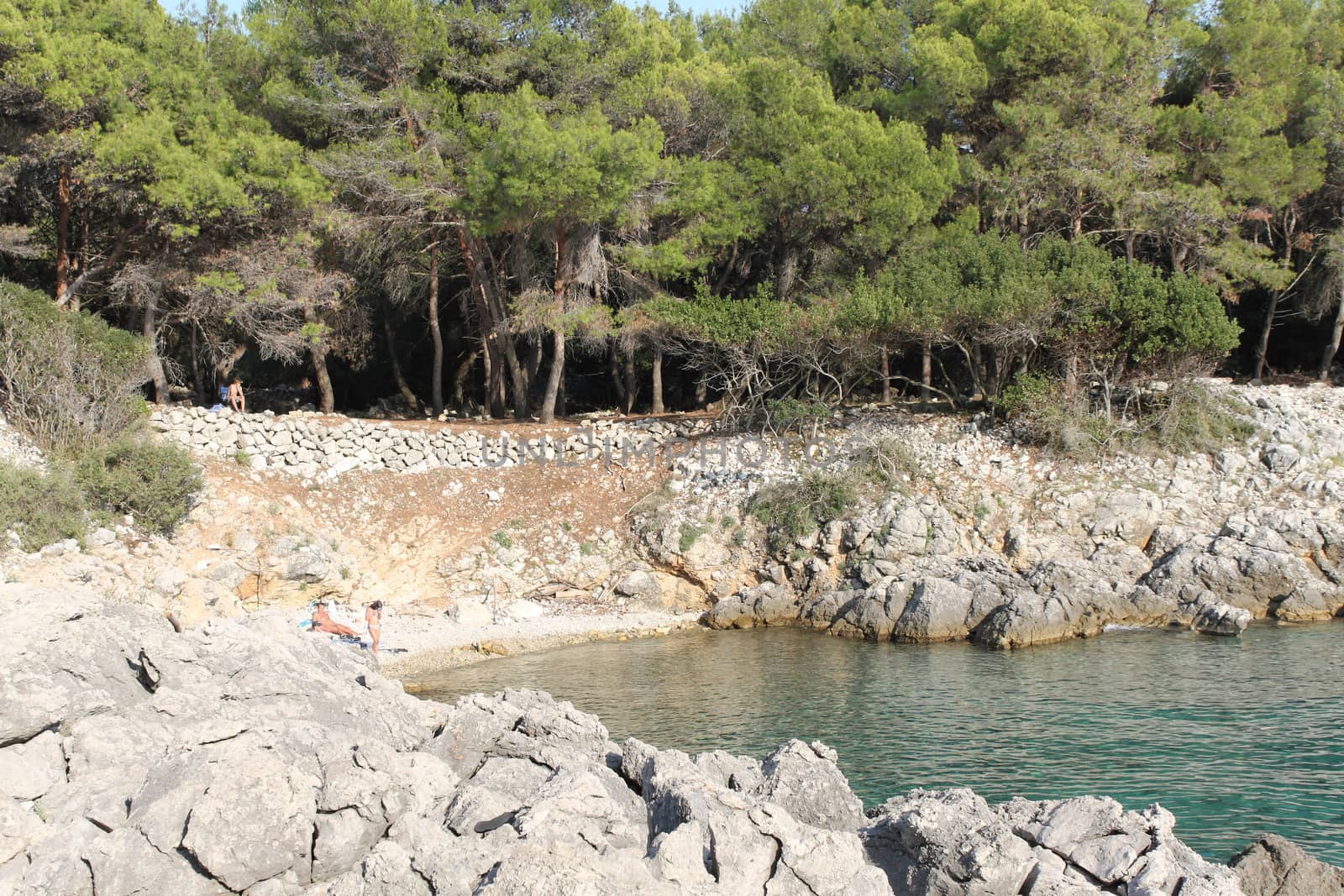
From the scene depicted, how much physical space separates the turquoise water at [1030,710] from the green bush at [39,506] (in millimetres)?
7880

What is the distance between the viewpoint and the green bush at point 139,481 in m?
21.1

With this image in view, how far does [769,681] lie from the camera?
1747cm

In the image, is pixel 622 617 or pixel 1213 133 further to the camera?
pixel 1213 133

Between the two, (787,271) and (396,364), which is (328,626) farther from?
(396,364)

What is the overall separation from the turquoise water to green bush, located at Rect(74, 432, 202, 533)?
7327 mm

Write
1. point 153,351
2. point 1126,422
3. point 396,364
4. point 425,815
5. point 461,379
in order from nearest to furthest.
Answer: point 425,815
point 153,351
point 1126,422
point 396,364
point 461,379

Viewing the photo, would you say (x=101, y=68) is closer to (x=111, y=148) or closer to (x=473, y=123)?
(x=111, y=148)

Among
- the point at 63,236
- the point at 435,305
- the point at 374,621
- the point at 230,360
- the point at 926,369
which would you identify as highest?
the point at 63,236

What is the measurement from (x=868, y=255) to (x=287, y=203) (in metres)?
15.0

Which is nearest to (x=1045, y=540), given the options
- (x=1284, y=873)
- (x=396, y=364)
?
(x=1284, y=873)

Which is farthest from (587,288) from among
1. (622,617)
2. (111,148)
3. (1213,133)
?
(1213,133)

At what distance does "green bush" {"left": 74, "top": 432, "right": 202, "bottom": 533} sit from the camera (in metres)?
21.1

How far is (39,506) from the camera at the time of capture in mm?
19844

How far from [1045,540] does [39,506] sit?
20718 mm
